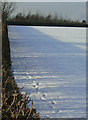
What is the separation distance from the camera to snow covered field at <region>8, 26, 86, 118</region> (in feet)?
13.2

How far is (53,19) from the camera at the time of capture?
68.4ft

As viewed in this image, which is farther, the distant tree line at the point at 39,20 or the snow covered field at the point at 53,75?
the distant tree line at the point at 39,20

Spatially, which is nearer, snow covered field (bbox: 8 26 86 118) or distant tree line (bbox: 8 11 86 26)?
snow covered field (bbox: 8 26 86 118)

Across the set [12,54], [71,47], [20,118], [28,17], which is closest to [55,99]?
[20,118]

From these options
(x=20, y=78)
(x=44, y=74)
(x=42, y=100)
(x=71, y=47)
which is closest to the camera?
(x=42, y=100)

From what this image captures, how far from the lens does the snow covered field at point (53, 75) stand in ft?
13.2

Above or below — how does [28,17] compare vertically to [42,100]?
above

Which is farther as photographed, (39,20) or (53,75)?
(39,20)

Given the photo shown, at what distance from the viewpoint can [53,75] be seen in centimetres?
601

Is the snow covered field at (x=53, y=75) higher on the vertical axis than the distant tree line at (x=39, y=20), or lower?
lower

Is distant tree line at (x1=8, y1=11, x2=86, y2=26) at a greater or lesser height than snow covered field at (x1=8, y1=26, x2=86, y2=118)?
greater

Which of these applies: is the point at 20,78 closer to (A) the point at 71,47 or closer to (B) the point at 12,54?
(B) the point at 12,54

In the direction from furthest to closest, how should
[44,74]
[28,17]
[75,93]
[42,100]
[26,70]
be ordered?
[28,17]
[26,70]
[44,74]
[75,93]
[42,100]

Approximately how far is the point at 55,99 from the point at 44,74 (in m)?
1.75
